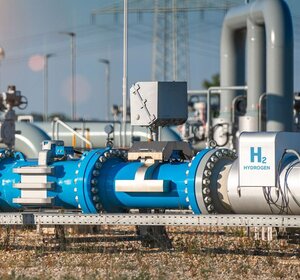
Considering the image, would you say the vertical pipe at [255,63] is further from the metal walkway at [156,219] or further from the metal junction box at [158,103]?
the metal walkway at [156,219]

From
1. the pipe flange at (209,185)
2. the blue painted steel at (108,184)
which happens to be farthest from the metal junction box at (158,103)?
the pipe flange at (209,185)

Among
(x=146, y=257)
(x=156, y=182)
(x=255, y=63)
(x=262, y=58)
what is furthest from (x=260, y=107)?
(x=156, y=182)

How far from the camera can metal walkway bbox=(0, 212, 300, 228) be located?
10406 millimetres

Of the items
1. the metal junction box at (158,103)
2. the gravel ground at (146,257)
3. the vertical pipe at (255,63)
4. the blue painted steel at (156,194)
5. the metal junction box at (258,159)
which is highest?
the vertical pipe at (255,63)

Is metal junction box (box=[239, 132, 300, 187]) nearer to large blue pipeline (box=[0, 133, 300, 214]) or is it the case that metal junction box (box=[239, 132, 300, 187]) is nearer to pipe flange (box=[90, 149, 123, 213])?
large blue pipeline (box=[0, 133, 300, 214])

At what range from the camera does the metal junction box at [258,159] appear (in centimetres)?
1074

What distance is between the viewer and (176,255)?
39.9ft

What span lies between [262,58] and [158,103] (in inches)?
483

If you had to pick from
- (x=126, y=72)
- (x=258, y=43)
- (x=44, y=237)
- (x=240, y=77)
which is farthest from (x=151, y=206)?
(x=240, y=77)

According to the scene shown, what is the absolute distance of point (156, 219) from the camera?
10.9 meters

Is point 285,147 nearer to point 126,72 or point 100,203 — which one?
point 100,203

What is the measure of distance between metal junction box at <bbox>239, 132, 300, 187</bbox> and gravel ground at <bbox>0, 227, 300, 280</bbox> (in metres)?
0.98

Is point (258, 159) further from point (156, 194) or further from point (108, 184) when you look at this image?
point (108, 184)

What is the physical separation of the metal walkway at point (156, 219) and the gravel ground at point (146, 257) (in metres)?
0.50
